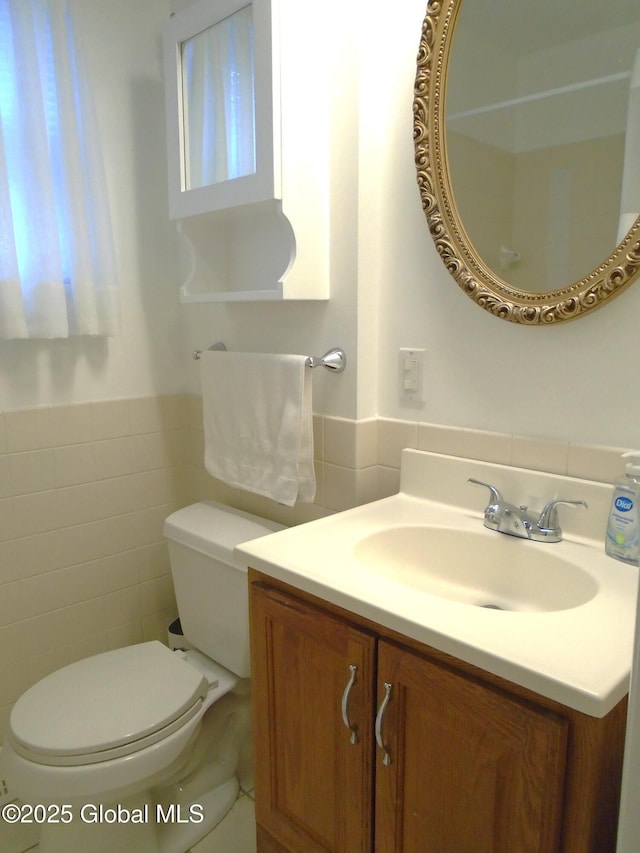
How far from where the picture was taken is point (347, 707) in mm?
1010

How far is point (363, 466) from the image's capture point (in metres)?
1.51

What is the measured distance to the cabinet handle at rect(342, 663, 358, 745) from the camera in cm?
100

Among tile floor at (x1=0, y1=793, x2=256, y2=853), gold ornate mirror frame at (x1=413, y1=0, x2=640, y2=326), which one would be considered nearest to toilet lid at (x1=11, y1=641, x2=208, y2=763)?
tile floor at (x1=0, y1=793, x2=256, y2=853)

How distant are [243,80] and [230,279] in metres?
0.52

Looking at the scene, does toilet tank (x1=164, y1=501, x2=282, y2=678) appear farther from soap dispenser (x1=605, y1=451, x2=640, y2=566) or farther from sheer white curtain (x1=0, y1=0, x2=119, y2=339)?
soap dispenser (x1=605, y1=451, x2=640, y2=566)

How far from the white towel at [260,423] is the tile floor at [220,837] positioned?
33.3 inches

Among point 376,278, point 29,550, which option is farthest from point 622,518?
point 29,550

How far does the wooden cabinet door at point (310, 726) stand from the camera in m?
1.01

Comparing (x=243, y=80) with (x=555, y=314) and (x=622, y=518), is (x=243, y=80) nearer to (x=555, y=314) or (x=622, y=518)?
(x=555, y=314)

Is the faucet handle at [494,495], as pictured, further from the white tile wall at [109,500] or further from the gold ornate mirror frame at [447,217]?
the gold ornate mirror frame at [447,217]

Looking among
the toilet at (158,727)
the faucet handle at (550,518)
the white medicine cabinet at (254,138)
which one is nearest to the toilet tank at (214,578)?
the toilet at (158,727)

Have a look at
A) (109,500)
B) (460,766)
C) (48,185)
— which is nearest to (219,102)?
(48,185)

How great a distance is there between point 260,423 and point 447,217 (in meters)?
0.65

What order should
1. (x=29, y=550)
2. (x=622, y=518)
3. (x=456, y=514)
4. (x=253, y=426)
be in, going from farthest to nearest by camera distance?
(x=29, y=550) → (x=253, y=426) → (x=456, y=514) → (x=622, y=518)
